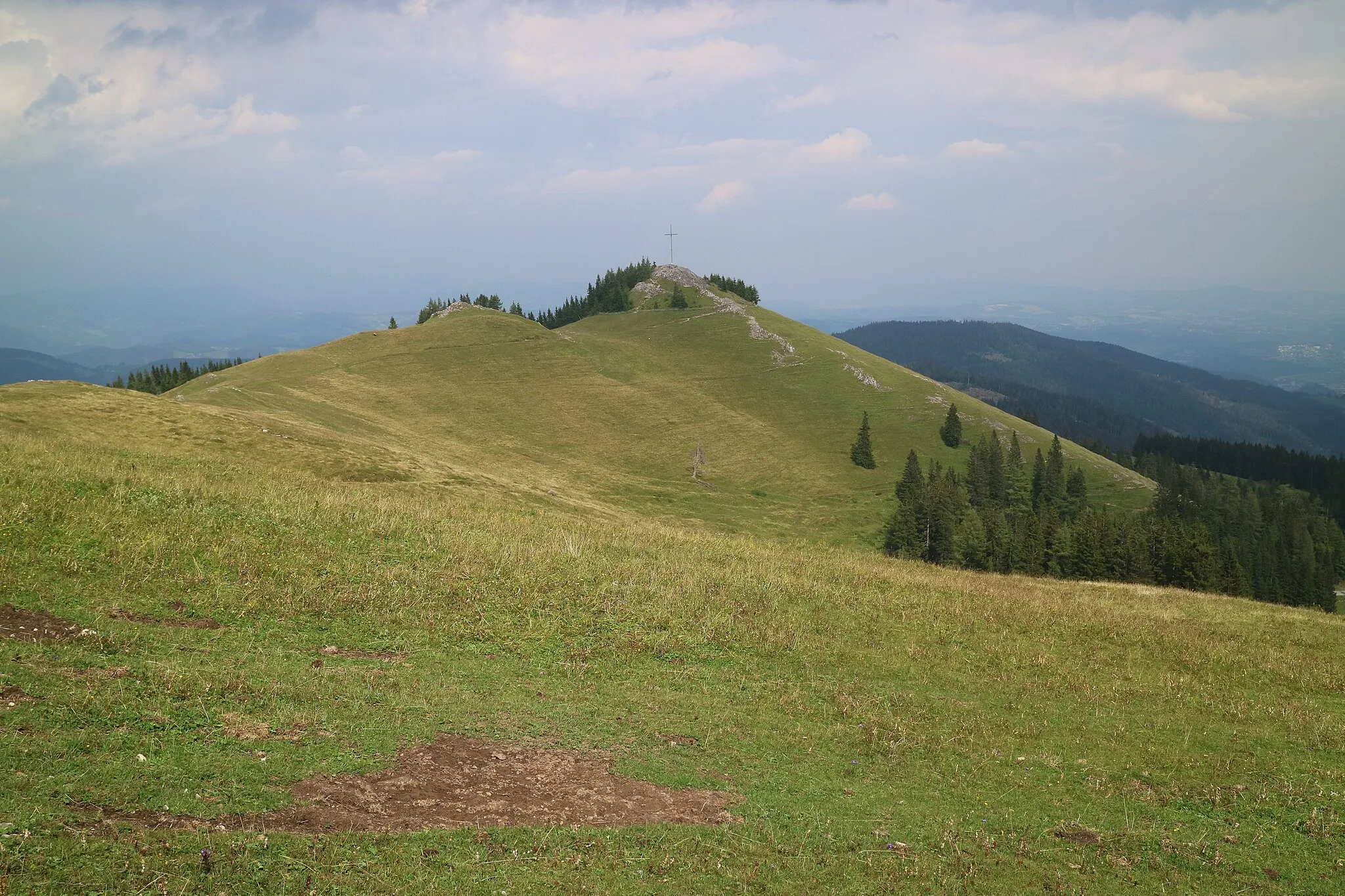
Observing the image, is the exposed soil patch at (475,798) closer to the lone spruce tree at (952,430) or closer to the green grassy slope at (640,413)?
the green grassy slope at (640,413)

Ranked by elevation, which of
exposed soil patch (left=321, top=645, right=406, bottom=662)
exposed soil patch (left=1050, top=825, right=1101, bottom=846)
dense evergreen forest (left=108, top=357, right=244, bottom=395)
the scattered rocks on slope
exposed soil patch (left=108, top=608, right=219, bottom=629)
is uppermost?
the scattered rocks on slope

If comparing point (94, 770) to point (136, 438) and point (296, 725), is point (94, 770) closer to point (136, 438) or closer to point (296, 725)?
point (296, 725)

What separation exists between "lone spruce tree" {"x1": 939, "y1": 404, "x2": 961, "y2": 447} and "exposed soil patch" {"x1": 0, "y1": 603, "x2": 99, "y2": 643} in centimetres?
10520

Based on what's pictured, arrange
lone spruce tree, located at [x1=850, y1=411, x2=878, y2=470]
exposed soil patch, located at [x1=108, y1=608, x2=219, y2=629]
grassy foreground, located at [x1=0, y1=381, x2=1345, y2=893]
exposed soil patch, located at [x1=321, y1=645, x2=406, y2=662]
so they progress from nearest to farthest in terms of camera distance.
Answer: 1. grassy foreground, located at [x1=0, y1=381, x2=1345, y2=893]
2. exposed soil patch, located at [x1=108, y1=608, x2=219, y2=629]
3. exposed soil patch, located at [x1=321, y1=645, x2=406, y2=662]
4. lone spruce tree, located at [x1=850, y1=411, x2=878, y2=470]

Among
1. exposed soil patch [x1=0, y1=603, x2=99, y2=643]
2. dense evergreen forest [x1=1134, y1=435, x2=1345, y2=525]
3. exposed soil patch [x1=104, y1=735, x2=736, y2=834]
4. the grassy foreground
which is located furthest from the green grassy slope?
dense evergreen forest [x1=1134, y1=435, x2=1345, y2=525]

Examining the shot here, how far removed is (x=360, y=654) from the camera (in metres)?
15.1

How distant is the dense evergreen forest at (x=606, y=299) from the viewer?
16738 centimetres

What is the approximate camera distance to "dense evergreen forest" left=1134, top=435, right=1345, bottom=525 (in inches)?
6156

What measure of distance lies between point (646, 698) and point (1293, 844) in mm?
10065

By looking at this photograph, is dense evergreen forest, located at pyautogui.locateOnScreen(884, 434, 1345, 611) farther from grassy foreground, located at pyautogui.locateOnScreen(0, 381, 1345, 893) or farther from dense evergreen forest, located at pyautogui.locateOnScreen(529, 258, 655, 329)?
dense evergreen forest, located at pyautogui.locateOnScreen(529, 258, 655, 329)

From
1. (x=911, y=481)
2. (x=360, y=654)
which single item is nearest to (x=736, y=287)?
(x=911, y=481)

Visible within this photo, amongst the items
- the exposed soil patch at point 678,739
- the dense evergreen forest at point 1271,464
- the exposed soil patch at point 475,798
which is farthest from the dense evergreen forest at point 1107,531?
the exposed soil patch at point 475,798

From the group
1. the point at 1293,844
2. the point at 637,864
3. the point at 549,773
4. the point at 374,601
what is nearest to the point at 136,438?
the point at 374,601

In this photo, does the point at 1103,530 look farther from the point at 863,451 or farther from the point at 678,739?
the point at 678,739
